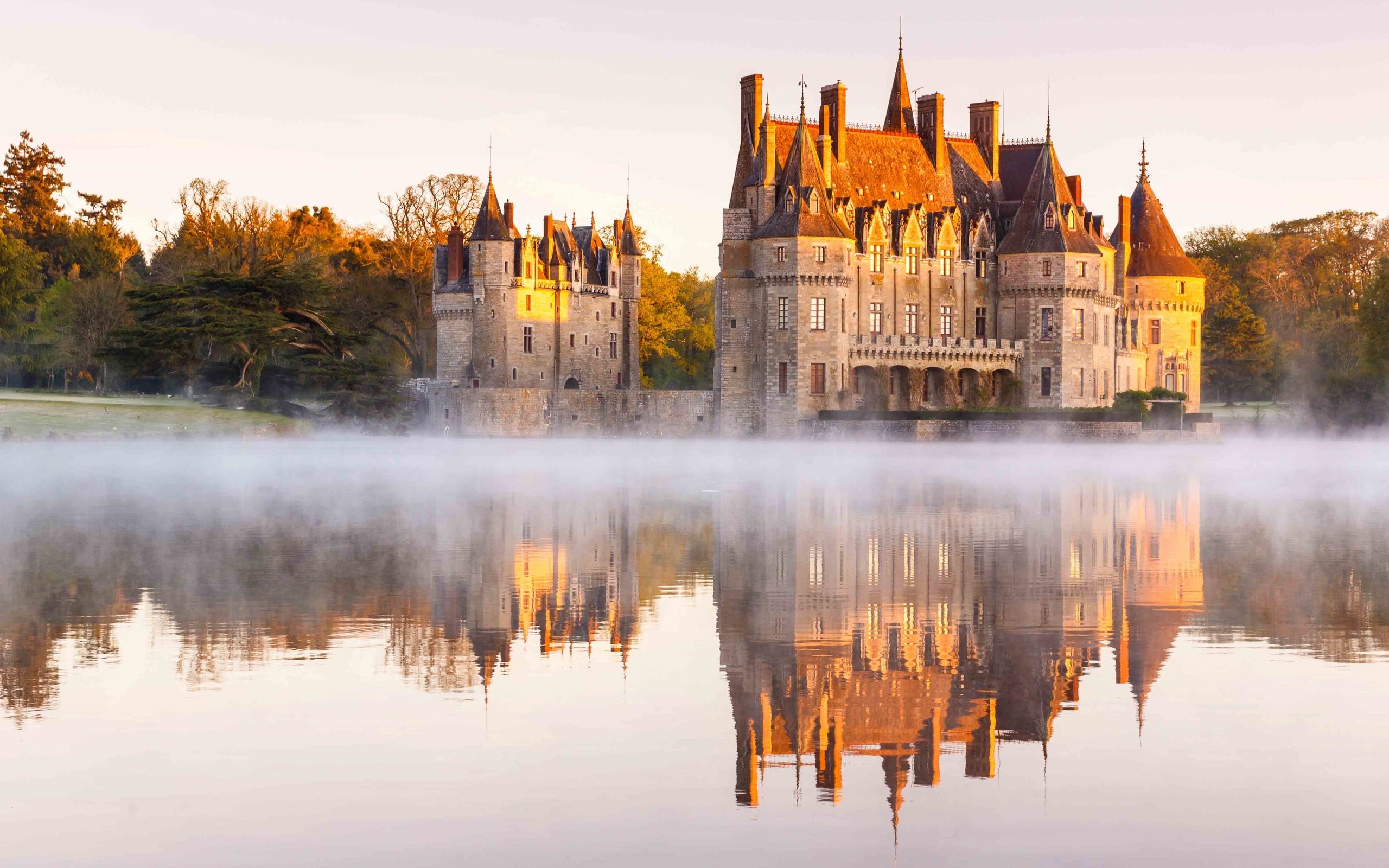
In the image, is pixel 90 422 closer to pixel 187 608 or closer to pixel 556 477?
pixel 556 477

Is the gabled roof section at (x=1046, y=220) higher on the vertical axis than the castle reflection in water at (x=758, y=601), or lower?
higher

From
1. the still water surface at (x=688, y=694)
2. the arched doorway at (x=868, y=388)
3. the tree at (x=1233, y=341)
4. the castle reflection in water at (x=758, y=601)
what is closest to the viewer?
the still water surface at (x=688, y=694)

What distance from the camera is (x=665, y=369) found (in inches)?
3703

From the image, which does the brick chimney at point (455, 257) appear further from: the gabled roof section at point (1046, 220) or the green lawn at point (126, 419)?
the gabled roof section at point (1046, 220)

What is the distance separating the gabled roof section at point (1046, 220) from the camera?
79.2m

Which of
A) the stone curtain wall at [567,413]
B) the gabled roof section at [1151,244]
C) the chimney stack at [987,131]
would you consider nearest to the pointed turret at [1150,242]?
the gabled roof section at [1151,244]

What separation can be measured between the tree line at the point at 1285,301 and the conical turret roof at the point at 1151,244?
9463 millimetres

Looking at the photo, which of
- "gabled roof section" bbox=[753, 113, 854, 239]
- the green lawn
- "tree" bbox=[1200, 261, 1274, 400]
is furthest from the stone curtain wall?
"tree" bbox=[1200, 261, 1274, 400]

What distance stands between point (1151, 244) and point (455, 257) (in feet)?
121

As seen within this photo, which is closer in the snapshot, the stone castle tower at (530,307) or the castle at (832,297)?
the castle at (832,297)

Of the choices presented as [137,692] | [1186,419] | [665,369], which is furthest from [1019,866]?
[665,369]

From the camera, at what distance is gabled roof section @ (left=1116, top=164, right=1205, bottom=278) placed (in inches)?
3455

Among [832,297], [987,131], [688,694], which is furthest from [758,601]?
[987,131]

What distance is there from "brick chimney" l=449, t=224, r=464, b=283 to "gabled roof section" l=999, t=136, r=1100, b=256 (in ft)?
87.5
